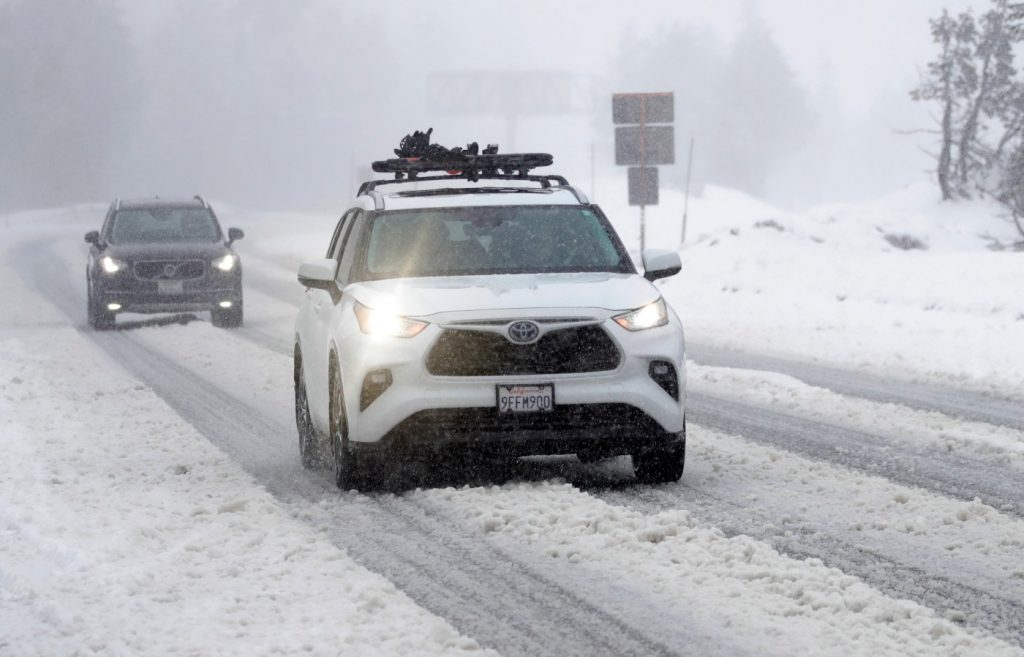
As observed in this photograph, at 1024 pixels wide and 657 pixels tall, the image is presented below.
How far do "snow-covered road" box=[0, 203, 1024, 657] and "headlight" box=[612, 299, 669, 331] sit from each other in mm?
903

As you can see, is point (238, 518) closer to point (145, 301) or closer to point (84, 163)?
point (145, 301)

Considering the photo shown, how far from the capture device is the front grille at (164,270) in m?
21.5

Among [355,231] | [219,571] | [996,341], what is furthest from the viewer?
[996,341]

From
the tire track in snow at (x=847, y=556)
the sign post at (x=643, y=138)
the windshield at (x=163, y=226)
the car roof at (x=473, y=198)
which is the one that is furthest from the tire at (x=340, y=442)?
the sign post at (x=643, y=138)

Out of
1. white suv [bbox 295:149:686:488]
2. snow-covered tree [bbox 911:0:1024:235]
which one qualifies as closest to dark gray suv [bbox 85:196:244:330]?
white suv [bbox 295:149:686:488]

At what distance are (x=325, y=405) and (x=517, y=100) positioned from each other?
11834 cm

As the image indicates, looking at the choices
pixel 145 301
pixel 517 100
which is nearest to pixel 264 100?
pixel 517 100

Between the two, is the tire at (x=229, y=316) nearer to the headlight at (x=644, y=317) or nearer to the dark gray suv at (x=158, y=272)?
the dark gray suv at (x=158, y=272)

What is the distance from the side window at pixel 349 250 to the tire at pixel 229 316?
1175 cm

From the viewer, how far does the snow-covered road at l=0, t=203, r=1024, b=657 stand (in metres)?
5.62

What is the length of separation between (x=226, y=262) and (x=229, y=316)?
0.76 metres

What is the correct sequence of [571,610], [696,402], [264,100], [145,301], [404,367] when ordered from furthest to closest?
[264,100] → [145,301] → [696,402] → [404,367] → [571,610]

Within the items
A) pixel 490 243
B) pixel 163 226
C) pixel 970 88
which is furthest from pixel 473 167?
pixel 970 88

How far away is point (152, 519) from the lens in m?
8.05
